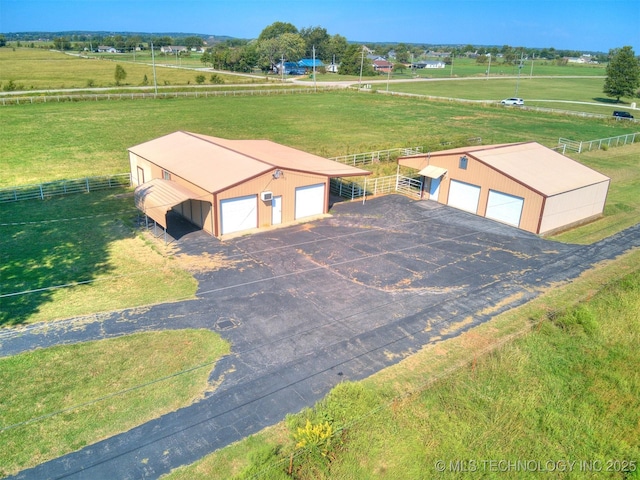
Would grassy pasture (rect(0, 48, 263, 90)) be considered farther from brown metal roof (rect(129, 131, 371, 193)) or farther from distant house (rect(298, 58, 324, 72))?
brown metal roof (rect(129, 131, 371, 193))

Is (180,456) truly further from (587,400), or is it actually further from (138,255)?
(138,255)

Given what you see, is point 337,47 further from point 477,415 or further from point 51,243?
point 477,415

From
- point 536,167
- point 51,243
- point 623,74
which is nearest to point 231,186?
point 51,243

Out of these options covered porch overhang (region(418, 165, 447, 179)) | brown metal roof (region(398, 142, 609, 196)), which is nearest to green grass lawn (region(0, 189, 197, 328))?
covered porch overhang (region(418, 165, 447, 179))

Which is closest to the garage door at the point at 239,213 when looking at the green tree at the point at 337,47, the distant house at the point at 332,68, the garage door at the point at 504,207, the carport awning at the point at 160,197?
the carport awning at the point at 160,197

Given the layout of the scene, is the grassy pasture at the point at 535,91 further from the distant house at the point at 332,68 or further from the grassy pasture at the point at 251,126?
the distant house at the point at 332,68
